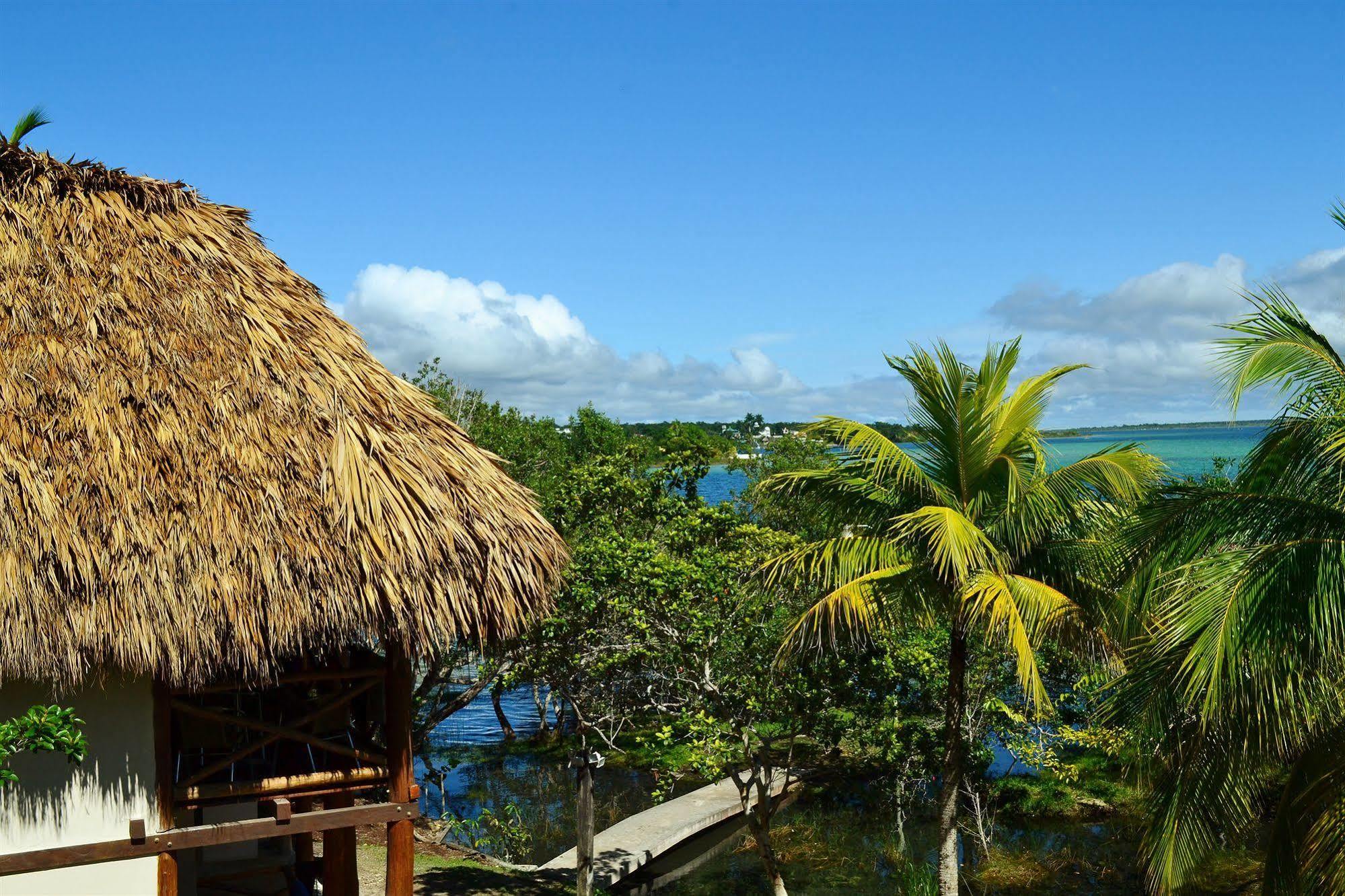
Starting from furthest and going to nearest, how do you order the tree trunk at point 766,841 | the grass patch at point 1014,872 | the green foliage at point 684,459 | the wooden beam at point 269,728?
the grass patch at point 1014,872 → the green foliage at point 684,459 → the tree trunk at point 766,841 → the wooden beam at point 269,728

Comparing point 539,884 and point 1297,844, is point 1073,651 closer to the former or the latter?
point 1297,844

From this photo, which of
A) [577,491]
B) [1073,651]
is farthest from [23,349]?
[1073,651]

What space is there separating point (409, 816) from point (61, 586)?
283 centimetres

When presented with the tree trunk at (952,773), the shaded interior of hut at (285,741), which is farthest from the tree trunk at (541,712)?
the shaded interior of hut at (285,741)

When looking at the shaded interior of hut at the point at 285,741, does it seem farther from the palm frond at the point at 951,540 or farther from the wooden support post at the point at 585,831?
the palm frond at the point at 951,540

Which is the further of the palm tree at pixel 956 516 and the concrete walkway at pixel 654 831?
the concrete walkway at pixel 654 831

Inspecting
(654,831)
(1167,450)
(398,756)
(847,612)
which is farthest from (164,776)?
(1167,450)

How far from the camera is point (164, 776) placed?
7000 mm

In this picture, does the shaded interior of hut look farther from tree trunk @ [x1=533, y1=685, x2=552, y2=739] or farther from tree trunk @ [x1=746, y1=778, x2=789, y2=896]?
tree trunk @ [x1=533, y1=685, x2=552, y2=739]

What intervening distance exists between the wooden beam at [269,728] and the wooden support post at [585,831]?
6.02 metres

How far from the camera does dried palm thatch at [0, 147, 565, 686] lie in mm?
6520

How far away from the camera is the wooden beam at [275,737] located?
7.07 meters

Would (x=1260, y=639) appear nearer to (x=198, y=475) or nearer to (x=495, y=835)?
(x=198, y=475)

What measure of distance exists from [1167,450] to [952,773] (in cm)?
12829
